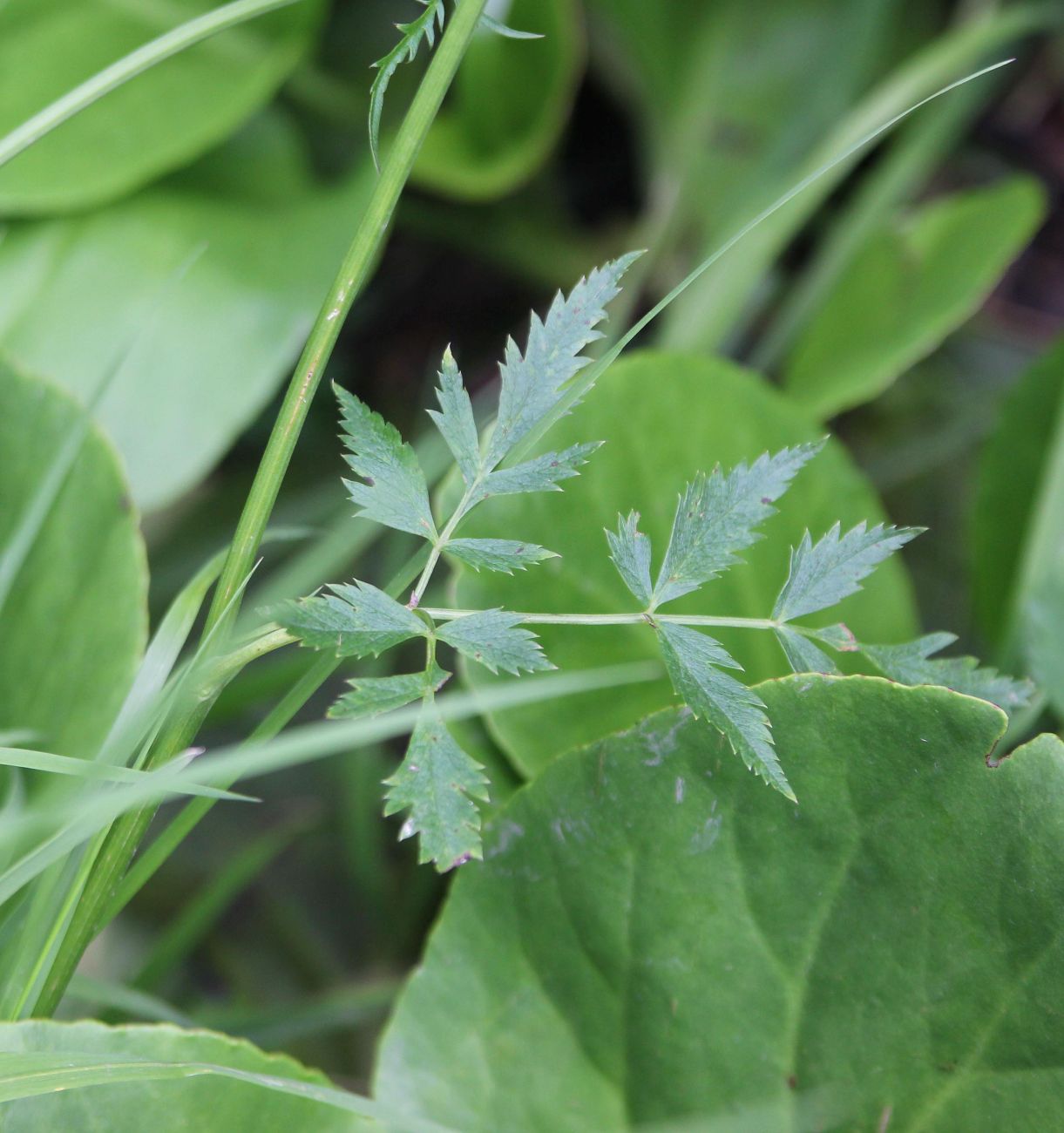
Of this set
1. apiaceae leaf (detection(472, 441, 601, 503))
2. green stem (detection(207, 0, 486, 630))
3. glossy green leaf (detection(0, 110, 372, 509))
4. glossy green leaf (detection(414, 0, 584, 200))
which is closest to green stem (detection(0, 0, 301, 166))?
green stem (detection(207, 0, 486, 630))

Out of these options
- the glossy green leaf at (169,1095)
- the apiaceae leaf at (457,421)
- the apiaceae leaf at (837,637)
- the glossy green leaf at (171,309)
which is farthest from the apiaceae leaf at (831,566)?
the glossy green leaf at (171,309)

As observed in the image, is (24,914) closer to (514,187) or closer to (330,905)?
(330,905)

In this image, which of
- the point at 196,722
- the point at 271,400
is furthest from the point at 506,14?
the point at 196,722

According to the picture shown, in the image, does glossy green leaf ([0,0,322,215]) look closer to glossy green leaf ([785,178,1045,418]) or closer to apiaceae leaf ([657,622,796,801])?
glossy green leaf ([785,178,1045,418])

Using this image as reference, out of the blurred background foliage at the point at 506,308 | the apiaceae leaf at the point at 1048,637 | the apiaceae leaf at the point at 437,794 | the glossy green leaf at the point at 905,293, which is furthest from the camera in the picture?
the glossy green leaf at the point at 905,293

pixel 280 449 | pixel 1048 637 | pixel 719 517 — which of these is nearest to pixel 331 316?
pixel 280 449

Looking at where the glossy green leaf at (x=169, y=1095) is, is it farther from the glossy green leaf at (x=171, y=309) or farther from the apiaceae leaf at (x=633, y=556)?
the glossy green leaf at (x=171, y=309)

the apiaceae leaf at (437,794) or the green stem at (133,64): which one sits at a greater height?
the green stem at (133,64)

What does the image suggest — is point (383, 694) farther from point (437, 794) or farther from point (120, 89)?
point (120, 89)
